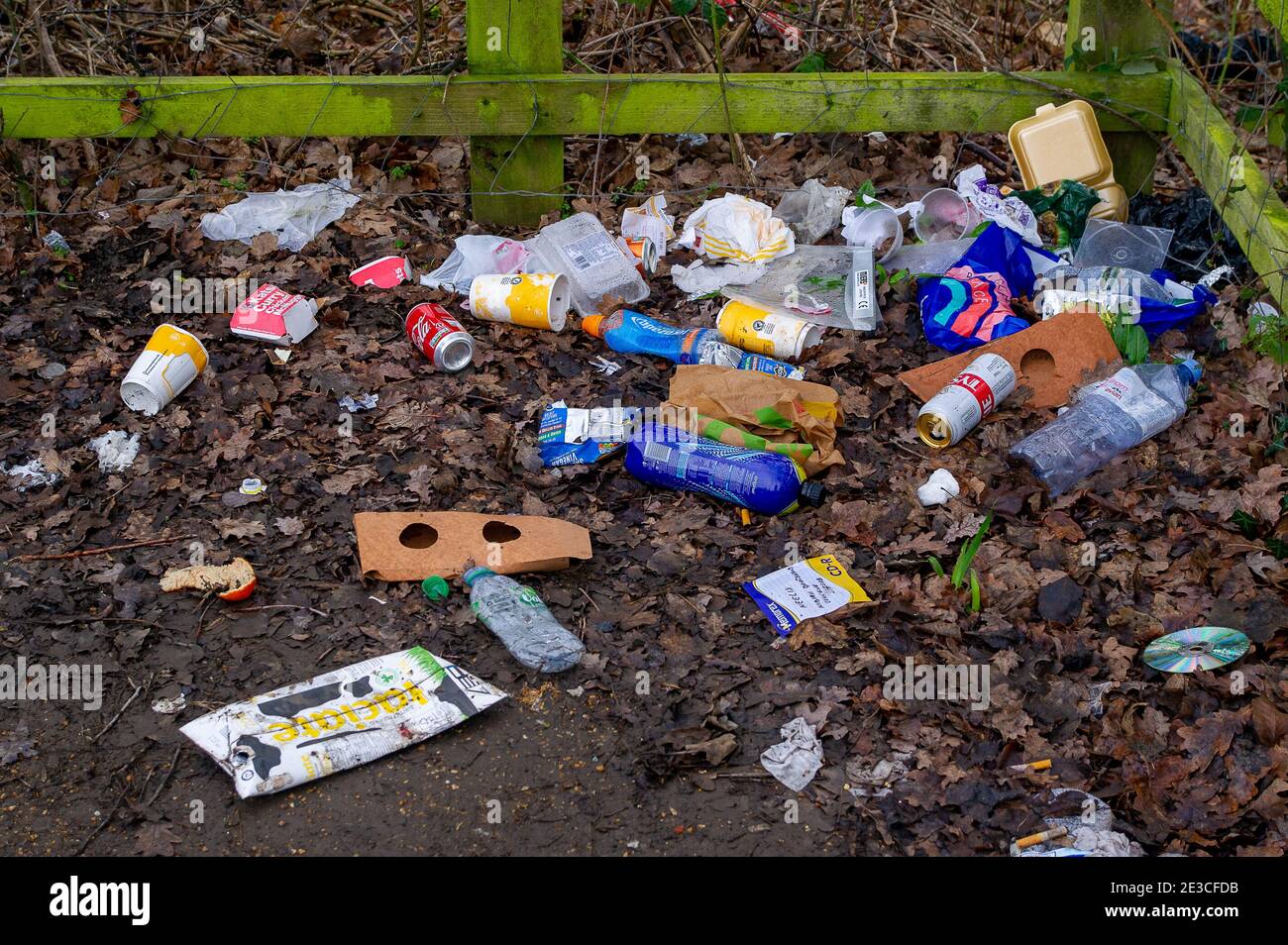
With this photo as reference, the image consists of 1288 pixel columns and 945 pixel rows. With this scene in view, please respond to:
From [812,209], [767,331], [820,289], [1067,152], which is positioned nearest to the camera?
[767,331]

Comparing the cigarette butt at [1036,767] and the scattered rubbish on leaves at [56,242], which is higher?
the scattered rubbish on leaves at [56,242]

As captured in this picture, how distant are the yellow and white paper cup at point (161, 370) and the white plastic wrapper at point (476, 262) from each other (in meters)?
0.98

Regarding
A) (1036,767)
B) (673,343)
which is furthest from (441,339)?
(1036,767)

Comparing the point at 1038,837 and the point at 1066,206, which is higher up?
the point at 1066,206

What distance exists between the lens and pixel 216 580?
3.26 m

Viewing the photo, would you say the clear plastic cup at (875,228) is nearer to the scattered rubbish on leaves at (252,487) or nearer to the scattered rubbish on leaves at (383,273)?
the scattered rubbish on leaves at (383,273)

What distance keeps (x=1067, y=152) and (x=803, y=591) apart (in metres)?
2.55

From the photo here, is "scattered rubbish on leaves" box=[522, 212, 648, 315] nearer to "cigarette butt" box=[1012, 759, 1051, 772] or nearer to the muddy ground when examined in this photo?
the muddy ground

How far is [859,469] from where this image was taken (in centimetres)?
372

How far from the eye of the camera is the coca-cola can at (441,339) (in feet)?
13.6

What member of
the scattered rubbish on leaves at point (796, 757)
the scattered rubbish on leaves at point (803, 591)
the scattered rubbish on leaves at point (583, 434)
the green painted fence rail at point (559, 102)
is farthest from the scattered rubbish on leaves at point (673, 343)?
the scattered rubbish on leaves at point (796, 757)

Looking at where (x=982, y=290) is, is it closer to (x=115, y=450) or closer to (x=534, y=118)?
(x=534, y=118)

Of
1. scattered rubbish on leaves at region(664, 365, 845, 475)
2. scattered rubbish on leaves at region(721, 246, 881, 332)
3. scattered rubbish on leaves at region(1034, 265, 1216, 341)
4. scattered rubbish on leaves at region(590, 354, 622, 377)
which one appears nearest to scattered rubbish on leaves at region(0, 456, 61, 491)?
scattered rubbish on leaves at region(590, 354, 622, 377)

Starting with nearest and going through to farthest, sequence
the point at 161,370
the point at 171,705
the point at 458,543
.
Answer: the point at 171,705
the point at 458,543
the point at 161,370
